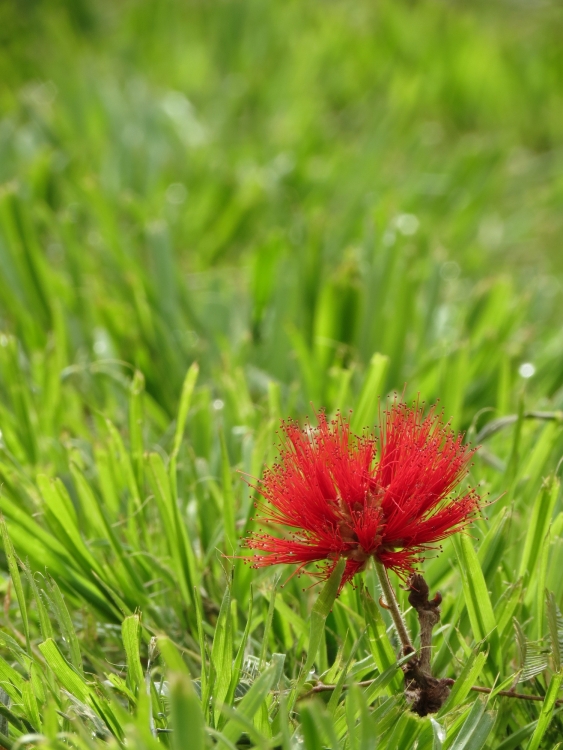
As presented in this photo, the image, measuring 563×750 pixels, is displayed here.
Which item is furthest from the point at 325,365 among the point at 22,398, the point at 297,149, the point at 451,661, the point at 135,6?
the point at 135,6

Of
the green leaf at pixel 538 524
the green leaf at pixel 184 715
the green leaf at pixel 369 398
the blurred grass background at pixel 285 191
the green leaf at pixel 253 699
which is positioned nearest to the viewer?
the green leaf at pixel 184 715

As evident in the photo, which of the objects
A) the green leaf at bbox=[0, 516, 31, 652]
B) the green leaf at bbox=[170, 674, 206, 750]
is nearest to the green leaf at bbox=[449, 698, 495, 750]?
the green leaf at bbox=[170, 674, 206, 750]

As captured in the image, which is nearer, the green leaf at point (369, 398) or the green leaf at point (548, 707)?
the green leaf at point (548, 707)

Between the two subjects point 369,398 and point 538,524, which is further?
point 369,398

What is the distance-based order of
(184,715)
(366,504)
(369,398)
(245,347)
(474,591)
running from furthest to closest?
(245,347) < (369,398) < (474,591) < (366,504) < (184,715)

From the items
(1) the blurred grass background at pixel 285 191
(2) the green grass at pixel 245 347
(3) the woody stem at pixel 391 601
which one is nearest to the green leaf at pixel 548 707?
(2) the green grass at pixel 245 347

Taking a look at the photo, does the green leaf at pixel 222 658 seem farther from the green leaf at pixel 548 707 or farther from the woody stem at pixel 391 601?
the green leaf at pixel 548 707

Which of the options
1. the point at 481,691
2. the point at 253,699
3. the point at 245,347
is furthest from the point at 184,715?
the point at 245,347

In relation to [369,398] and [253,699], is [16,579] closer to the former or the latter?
[253,699]
